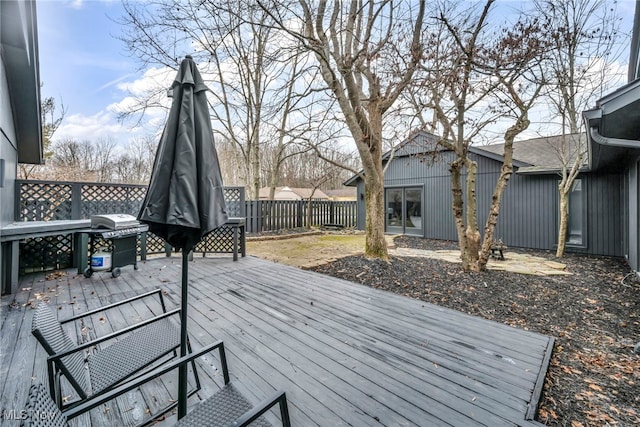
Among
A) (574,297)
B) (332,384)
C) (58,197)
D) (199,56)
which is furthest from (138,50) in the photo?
(574,297)

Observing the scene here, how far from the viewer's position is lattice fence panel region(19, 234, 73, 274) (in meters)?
5.05

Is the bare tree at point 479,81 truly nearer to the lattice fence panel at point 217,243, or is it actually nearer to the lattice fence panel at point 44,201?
the lattice fence panel at point 217,243

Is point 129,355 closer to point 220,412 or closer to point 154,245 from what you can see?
point 220,412

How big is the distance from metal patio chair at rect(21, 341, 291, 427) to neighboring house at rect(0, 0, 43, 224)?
4392mm

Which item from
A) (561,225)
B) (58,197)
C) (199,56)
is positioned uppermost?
(199,56)

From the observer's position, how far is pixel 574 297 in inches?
166

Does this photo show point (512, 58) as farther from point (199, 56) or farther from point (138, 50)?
point (138, 50)

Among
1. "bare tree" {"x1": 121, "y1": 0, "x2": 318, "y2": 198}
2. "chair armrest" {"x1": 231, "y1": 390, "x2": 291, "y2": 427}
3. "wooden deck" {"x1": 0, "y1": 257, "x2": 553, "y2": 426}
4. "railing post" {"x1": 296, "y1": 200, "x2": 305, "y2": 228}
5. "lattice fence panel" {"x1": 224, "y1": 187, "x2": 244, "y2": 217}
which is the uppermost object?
"bare tree" {"x1": 121, "y1": 0, "x2": 318, "y2": 198}

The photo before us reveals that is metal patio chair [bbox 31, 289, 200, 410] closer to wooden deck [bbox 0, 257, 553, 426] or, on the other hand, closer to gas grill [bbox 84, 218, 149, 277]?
wooden deck [bbox 0, 257, 553, 426]

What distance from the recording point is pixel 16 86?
485 centimetres

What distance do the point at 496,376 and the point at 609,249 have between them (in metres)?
8.16

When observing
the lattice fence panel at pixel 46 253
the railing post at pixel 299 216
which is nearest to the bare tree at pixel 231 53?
the railing post at pixel 299 216

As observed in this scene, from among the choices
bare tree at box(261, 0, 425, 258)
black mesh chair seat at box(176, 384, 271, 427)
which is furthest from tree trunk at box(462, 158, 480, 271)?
black mesh chair seat at box(176, 384, 271, 427)

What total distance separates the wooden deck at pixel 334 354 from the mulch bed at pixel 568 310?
0.73ft
